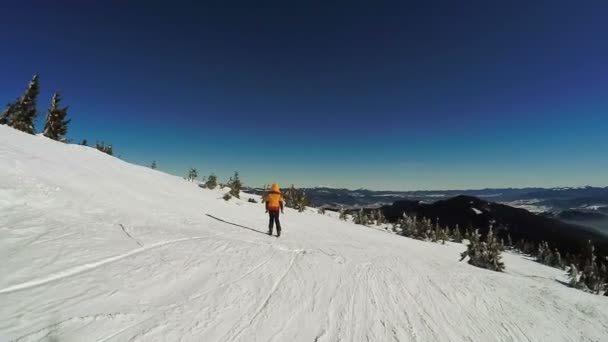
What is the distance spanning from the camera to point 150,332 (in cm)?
347

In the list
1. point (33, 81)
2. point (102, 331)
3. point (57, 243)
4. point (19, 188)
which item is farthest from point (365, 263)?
point (33, 81)

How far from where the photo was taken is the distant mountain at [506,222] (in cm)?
12531

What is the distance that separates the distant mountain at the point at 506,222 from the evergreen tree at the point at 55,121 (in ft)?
331

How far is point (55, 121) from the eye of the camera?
49.0 metres

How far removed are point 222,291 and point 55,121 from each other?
59.6 metres

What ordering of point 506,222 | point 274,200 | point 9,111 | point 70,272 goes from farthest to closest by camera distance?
point 506,222
point 9,111
point 274,200
point 70,272

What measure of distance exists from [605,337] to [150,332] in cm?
669

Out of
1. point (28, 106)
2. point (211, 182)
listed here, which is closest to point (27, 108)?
point (28, 106)

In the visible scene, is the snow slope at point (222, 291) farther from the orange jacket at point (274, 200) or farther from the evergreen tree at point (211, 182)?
the evergreen tree at point (211, 182)

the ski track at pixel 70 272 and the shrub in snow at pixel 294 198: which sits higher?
the shrub in snow at pixel 294 198

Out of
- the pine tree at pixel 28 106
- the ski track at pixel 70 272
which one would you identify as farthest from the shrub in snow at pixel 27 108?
the ski track at pixel 70 272

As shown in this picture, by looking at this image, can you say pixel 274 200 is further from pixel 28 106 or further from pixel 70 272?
pixel 28 106

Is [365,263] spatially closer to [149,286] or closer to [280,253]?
[280,253]

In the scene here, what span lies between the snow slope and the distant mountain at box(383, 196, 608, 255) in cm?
11356
